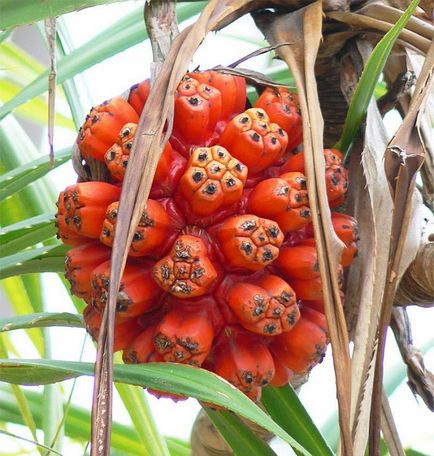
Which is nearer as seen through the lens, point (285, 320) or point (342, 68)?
point (285, 320)

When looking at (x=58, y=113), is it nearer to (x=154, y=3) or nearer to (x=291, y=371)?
(x=154, y=3)

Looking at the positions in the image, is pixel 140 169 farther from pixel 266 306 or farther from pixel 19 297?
pixel 19 297

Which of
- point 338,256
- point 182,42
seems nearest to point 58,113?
point 182,42

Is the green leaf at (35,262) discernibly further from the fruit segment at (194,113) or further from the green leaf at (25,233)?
the fruit segment at (194,113)

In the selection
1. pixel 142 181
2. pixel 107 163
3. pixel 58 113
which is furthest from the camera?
pixel 58 113

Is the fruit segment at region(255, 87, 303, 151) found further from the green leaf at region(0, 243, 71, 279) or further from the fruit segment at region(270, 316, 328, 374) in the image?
the green leaf at region(0, 243, 71, 279)

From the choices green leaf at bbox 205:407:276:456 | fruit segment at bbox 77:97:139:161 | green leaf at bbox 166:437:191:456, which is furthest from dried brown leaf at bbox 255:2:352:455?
green leaf at bbox 166:437:191:456

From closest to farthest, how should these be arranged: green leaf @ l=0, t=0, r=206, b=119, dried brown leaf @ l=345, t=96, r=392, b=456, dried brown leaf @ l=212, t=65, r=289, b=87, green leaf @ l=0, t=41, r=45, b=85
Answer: dried brown leaf @ l=345, t=96, r=392, b=456 → dried brown leaf @ l=212, t=65, r=289, b=87 → green leaf @ l=0, t=0, r=206, b=119 → green leaf @ l=0, t=41, r=45, b=85
